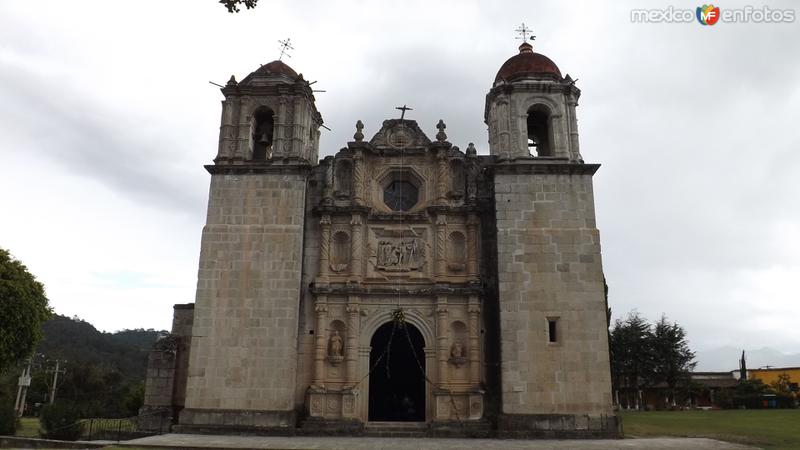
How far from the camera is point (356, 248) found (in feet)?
56.3

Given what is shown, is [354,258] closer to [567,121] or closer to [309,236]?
[309,236]

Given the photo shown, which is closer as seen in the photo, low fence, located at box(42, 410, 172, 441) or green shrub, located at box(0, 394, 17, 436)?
low fence, located at box(42, 410, 172, 441)

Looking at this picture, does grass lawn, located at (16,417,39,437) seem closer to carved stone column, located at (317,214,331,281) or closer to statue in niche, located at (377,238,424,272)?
carved stone column, located at (317,214,331,281)

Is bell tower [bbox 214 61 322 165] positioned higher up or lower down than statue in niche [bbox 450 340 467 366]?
higher up

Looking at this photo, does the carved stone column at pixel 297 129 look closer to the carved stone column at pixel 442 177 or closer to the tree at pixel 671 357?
the carved stone column at pixel 442 177

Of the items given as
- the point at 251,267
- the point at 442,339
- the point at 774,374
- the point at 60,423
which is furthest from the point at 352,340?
the point at 774,374

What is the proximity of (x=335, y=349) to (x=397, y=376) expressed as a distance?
223cm

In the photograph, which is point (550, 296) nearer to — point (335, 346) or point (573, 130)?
point (573, 130)

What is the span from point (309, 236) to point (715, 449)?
11.8m

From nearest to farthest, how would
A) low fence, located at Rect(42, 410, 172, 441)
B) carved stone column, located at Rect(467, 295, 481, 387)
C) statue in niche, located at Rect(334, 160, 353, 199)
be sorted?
low fence, located at Rect(42, 410, 172, 441)
carved stone column, located at Rect(467, 295, 481, 387)
statue in niche, located at Rect(334, 160, 353, 199)

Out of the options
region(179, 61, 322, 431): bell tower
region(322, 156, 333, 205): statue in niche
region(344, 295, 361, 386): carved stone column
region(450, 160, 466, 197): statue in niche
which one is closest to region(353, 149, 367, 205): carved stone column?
region(322, 156, 333, 205): statue in niche

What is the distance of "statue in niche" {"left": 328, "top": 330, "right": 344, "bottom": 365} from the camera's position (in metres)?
16.3

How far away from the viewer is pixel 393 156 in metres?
18.4

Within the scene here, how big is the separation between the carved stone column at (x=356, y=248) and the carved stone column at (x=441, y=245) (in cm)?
227
